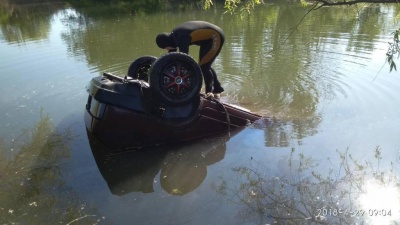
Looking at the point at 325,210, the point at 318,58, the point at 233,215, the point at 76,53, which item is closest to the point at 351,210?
the point at 325,210

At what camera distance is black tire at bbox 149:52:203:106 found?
4559mm

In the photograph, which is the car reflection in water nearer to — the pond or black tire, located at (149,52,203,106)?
the pond

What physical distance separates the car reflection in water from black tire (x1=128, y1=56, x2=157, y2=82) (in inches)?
49.5

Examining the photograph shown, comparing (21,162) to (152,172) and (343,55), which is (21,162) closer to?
(152,172)

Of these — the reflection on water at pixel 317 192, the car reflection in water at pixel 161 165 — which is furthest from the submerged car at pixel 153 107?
the reflection on water at pixel 317 192

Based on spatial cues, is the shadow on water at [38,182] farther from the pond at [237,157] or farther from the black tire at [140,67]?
the black tire at [140,67]

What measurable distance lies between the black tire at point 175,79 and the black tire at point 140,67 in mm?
1219

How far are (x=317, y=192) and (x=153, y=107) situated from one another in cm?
232

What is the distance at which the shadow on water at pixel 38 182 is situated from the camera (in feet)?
12.1

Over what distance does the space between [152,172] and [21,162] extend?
71.4 inches

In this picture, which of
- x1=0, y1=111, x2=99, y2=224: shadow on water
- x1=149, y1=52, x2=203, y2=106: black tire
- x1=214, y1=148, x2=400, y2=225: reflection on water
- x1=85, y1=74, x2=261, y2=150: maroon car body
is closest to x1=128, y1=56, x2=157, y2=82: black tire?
x1=85, y1=74, x2=261, y2=150: maroon car body

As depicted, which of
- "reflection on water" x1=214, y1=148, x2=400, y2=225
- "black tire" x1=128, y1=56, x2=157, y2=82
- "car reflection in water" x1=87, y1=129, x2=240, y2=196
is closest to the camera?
"reflection on water" x1=214, y1=148, x2=400, y2=225

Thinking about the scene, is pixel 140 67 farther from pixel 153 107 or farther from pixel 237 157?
pixel 237 157

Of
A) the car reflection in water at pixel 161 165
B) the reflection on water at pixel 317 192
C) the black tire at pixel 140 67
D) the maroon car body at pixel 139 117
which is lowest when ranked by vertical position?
the car reflection in water at pixel 161 165
